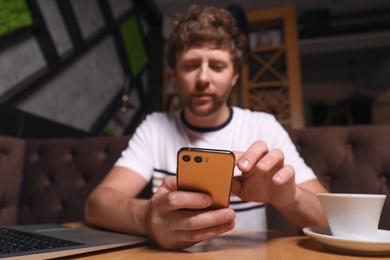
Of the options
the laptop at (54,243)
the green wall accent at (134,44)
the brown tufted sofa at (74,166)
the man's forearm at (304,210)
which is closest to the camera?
the laptop at (54,243)

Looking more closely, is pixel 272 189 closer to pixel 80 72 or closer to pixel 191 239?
pixel 191 239

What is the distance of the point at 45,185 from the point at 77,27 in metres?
1.07

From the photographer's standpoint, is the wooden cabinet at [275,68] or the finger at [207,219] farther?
the wooden cabinet at [275,68]

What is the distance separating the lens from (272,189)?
2.24 ft

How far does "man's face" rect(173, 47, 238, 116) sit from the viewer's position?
1145 millimetres

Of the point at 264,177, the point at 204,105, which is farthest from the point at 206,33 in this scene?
the point at 264,177

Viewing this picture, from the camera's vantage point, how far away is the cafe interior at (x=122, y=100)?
1.25 meters

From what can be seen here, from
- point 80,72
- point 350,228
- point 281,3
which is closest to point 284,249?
point 350,228

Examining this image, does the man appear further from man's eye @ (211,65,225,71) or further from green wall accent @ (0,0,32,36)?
green wall accent @ (0,0,32,36)

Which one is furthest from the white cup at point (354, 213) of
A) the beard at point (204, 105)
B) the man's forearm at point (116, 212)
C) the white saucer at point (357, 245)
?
the beard at point (204, 105)

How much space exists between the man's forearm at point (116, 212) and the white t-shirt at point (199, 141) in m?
0.22

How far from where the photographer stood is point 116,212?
0.76 m

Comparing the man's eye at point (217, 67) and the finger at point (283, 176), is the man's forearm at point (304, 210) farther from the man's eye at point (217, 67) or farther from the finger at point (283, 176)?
the man's eye at point (217, 67)

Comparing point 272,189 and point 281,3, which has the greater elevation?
point 281,3
